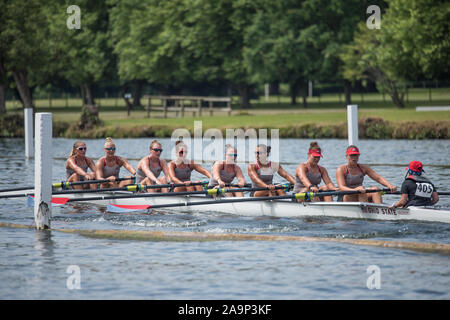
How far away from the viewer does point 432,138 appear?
43.0 metres

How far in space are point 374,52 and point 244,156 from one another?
1965 cm

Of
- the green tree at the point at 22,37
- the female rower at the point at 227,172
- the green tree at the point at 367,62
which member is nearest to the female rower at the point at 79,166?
the female rower at the point at 227,172

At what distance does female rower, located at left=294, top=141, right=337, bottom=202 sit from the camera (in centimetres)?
1945

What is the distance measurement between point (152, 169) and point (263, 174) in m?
3.77

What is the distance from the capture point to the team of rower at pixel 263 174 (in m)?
18.4

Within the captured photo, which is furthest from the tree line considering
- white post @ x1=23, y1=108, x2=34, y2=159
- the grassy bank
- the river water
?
the river water

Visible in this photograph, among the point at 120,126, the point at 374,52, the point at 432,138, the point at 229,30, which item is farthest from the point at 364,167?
the point at 229,30

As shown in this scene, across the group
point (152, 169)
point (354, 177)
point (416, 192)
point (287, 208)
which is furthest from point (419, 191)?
point (152, 169)

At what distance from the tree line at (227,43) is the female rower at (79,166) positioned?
2897cm

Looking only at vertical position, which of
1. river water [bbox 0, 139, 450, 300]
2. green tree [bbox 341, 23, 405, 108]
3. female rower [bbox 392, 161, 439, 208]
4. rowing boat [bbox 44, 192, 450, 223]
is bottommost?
river water [bbox 0, 139, 450, 300]

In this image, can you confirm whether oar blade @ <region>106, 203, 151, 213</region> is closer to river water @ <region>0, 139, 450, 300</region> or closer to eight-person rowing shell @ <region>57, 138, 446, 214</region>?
river water @ <region>0, 139, 450, 300</region>

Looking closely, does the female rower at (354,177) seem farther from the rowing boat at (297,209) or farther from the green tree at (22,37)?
the green tree at (22,37)

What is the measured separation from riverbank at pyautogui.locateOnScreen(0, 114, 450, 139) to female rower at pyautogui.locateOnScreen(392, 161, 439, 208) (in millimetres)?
24967

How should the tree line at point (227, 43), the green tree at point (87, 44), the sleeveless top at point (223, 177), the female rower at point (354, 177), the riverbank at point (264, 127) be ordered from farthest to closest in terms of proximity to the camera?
1. the green tree at point (87, 44)
2. the tree line at point (227, 43)
3. the riverbank at point (264, 127)
4. the sleeveless top at point (223, 177)
5. the female rower at point (354, 177)
